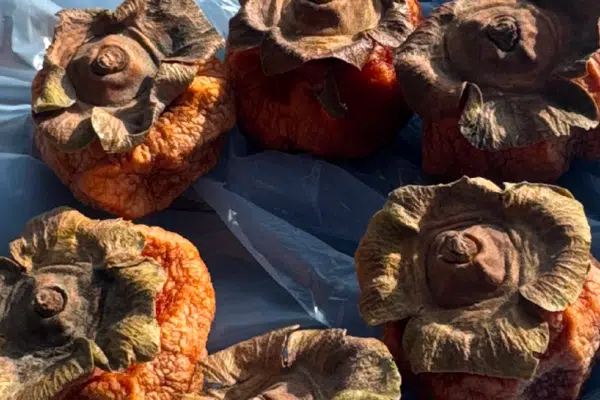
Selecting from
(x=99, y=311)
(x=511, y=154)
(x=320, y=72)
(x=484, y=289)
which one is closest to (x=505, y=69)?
(x=511, y=154)

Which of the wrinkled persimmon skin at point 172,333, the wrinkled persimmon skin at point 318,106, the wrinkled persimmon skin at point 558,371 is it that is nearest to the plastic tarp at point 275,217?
the wrinkled persimmon skin at point 318,106

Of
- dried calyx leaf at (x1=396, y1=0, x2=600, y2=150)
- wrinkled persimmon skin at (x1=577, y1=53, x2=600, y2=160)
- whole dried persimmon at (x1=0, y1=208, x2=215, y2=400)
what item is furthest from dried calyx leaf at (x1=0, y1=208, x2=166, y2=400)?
wrinkled persimmon skin at (x1=577, y1=53, x2=600, y2=160)

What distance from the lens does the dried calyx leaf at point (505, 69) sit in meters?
1.54

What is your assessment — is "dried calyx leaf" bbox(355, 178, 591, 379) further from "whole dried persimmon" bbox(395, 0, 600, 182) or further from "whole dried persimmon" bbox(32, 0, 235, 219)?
"whole dried persimmon" bbox(32, 0, 235, 219)

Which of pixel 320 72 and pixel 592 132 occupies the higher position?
pixel 320 72

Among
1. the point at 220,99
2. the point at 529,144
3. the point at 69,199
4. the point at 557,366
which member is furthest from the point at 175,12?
the point at 557,366

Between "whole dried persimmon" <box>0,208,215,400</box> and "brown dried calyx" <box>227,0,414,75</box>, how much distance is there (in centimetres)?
44

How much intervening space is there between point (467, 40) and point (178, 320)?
0.77 meters

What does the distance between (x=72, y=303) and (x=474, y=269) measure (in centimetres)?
70

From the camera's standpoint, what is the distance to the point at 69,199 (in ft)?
6.40

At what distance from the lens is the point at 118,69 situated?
1.76 meters

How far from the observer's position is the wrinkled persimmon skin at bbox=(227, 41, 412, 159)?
1742 millimetres

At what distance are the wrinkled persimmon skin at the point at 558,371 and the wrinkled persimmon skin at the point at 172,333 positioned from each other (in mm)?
371

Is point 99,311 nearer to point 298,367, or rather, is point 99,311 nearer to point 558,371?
point 298,367
